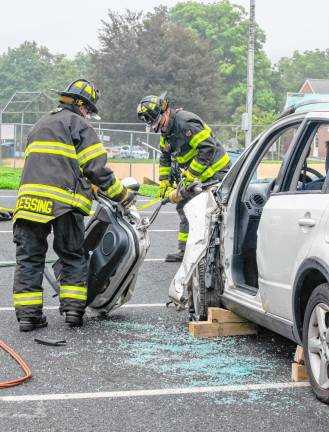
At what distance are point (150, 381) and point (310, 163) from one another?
1.79m

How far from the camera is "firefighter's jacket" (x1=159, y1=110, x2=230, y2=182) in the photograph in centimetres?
890

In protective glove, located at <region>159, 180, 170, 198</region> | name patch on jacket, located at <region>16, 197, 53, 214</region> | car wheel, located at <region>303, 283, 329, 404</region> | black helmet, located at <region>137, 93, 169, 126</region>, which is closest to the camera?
car wheel, located at <region>303, 283, 329, 404</region>

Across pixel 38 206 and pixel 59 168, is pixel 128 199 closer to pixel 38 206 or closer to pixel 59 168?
pixel 59 168

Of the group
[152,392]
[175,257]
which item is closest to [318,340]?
[152,392]

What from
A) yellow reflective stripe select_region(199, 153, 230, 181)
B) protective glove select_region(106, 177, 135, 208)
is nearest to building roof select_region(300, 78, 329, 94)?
yellow reflective stripe select_region(199, 153, 230, 181)

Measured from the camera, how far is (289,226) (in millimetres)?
4945

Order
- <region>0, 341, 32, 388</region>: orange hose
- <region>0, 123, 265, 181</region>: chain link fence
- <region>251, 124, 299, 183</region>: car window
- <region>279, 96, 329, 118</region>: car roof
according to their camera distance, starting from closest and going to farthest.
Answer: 1. <region>0, 341, 32, 388</region>: orange hose
2. <region>279, 96, 329, 118</region>: car roof
3. <region>251, 124, 299, 183</region>: car window
4. <region>0, 123, 265, 181</region>: chain link fence

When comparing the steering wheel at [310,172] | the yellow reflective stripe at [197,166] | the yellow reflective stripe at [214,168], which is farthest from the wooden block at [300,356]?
the yellow reflective stripe at [214,168]

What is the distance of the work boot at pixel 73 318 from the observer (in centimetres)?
647

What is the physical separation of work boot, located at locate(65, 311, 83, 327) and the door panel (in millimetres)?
1677

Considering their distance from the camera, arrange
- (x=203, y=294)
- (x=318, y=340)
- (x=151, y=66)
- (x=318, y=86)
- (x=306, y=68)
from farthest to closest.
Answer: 1. (x=306, y=68)
2. (x=318, y=86)
3. (x=151, y=66)
4. (x=203, y=294)
5. (x=318, y=340)

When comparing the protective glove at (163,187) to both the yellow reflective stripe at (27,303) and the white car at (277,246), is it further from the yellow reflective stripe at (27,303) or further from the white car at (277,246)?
the yellow reflective stripe at (27,303)

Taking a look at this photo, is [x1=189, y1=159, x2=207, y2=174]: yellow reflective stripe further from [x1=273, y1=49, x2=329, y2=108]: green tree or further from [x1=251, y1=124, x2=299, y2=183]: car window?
[x1=273, y1=49, x2=329, y2=108]: green tree

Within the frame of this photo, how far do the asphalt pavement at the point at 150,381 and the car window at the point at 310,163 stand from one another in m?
1.11
